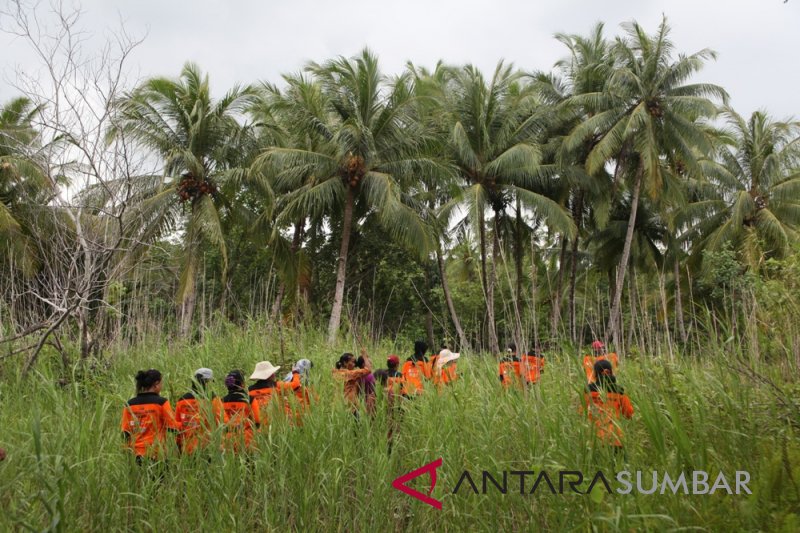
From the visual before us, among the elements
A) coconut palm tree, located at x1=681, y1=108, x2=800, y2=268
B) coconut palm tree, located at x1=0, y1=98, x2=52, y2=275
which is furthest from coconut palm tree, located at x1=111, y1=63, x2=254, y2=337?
coconut palm tree, located at x1=681, y1=108, x2=800, y2=268

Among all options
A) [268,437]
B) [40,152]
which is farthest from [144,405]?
[40,152]

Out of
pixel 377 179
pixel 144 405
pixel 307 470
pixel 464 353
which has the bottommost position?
pixel 307 470

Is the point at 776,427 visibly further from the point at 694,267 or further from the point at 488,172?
the point at 694,267

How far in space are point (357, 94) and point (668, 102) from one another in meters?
11.7

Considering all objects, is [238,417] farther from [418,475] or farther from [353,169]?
[353,169]

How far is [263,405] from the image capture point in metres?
4.86

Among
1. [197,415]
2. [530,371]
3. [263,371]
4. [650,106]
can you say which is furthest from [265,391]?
[650,106]

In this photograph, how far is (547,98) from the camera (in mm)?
25078

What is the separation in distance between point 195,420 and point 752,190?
85.9ft

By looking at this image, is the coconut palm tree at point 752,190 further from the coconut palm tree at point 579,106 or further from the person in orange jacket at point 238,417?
the person in orange jacket at point 238,417

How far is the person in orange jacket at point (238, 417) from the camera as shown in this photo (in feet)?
14.4

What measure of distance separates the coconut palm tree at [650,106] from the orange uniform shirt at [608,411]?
18314 mm

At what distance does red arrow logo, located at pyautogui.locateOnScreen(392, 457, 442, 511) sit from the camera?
3.94 metres

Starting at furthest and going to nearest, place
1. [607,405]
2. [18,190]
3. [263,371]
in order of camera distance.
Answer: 1. [18,190]
2. [263,371]
3. [607,405]
